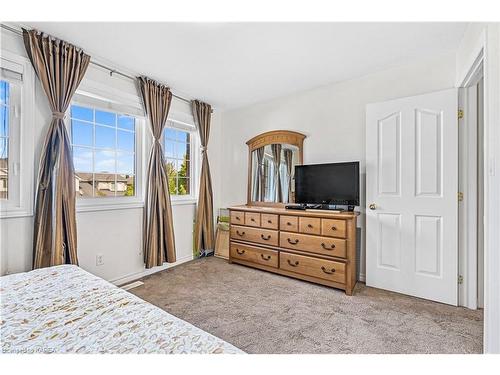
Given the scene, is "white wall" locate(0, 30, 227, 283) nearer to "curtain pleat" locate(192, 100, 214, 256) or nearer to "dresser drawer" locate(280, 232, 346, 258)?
"curtain pleat" locate(192, 100, 214, 256)

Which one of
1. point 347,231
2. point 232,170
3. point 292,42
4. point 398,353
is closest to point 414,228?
point 347,231

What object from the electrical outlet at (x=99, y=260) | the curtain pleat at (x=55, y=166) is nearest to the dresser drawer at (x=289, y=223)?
the electrical outlet at (x=99, y=260)

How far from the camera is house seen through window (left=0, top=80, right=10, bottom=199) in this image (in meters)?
2.06

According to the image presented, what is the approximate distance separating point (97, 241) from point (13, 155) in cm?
106

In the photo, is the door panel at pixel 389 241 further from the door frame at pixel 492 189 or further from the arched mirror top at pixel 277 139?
the arched mirror top at pixel 277 139

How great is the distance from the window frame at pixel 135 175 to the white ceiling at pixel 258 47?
464 millimetres

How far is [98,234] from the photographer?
8.64 feet

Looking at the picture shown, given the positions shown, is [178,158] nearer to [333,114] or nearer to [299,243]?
[299,243]

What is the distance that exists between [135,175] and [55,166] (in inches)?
36.7

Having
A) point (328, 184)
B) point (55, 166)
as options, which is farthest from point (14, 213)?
point (328, 184)

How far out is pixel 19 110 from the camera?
6.91ft

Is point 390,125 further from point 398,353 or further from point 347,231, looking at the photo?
point 398,353

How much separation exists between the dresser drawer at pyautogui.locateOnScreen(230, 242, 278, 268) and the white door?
3.50 ft

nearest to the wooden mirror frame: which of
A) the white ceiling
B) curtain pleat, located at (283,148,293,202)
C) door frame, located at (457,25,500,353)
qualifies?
curtain pleat, located at (283,148,293,202)
